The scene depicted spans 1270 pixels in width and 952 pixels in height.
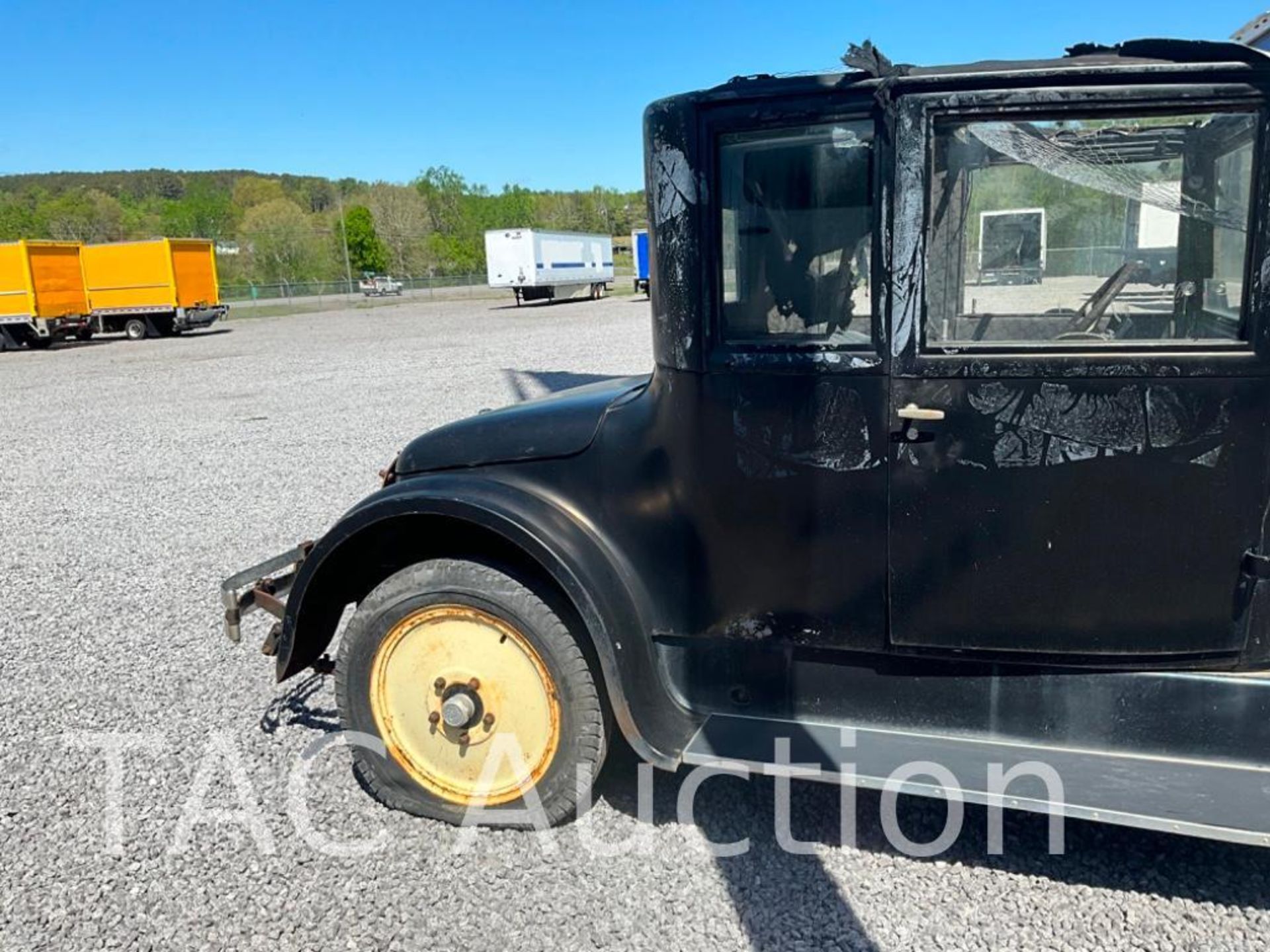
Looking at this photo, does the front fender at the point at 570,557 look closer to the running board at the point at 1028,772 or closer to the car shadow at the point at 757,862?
the running board at the point at 1028,772

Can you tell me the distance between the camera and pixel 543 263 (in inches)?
1585

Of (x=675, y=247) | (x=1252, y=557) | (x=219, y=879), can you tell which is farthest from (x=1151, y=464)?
(x=219, y=879)

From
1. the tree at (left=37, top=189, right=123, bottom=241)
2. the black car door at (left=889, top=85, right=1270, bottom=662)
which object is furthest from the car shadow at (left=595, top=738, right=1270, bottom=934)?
the tree at (left=37, top=189, right=123, bottom=241)

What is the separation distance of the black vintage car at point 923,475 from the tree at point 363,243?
305 feet

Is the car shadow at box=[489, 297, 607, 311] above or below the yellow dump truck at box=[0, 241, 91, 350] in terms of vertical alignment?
below

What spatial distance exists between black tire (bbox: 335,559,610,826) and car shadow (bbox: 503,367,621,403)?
30.2 feet

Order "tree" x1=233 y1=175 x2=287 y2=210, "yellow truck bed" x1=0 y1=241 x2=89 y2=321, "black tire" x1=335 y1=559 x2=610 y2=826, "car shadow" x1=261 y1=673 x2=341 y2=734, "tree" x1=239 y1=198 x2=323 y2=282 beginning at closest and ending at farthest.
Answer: "black tire" x1=335 y1=559 x2=610 y2=826 → "car shadow" x1=261 y1=673 x2=341 y2=734 → "yellow truck bed" x1=0 y1=241 x2=89 y2=321 → "tree" x1=239 y1=198 x2=323 y2=282 → "tree" x1=233 y1=175 x2=287 y2=210

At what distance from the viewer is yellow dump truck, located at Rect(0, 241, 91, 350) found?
81.6 ft

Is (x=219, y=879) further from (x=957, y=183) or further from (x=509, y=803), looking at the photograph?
(x=957, y=183)

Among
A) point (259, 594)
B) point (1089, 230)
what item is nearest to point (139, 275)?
point (259, 594)

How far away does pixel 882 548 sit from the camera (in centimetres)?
258

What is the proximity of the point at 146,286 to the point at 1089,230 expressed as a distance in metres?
30.3

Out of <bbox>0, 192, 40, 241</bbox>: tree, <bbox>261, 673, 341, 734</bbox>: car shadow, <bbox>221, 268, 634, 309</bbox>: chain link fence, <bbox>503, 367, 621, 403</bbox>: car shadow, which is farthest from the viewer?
<bbox>0, 192, 40, 241</bbox>: tree

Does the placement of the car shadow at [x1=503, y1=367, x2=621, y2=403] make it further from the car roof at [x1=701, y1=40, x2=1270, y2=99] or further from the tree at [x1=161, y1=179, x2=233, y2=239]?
the tree at [x1=161, y1=179, x2=233, y2=239]
